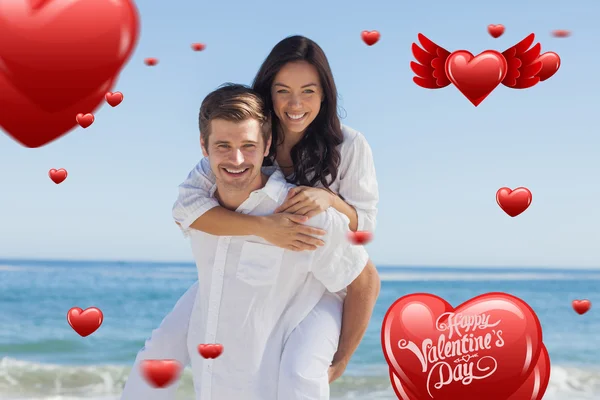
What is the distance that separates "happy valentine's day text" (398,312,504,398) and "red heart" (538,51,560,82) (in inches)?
61.3

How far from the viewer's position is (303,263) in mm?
3727

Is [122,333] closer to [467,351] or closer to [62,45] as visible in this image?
[467,351]

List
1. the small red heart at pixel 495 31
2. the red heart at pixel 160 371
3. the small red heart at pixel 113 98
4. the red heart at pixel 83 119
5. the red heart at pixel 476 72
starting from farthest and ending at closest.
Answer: the small red heart at pixel 495 31 → the red heart at pixel 476 72 → the small red heart at pixel 113 98 → the red heart at pixel 83 119 → the red heart at pixel 160 371

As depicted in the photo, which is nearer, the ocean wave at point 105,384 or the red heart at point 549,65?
the red heart at point 549,65

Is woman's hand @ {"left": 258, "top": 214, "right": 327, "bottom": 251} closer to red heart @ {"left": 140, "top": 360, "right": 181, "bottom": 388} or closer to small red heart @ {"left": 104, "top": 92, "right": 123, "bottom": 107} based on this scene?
red heart @ {"left": 140, "top": 360, "right": 181, "bottom": 388}

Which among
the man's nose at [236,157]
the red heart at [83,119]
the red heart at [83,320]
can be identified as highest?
the red heart at [83,119]

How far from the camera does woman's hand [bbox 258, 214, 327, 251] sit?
143 inches

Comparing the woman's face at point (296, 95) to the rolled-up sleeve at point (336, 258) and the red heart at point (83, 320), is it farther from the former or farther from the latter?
the red heart at point (83, 320)

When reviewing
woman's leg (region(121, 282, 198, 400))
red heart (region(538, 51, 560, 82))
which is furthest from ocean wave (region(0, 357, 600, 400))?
woman's leg (region(121, 282, 198, 400))

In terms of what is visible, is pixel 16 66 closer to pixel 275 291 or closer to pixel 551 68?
pixel 275 291

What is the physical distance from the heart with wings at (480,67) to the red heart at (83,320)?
2191 mm

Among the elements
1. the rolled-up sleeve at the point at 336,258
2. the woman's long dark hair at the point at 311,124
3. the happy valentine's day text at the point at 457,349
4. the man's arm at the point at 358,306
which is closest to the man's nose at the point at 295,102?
the woman's long dark hair at the point at 311,124

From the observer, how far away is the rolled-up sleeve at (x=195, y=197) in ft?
12.2

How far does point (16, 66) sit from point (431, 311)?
2462 millimetres
